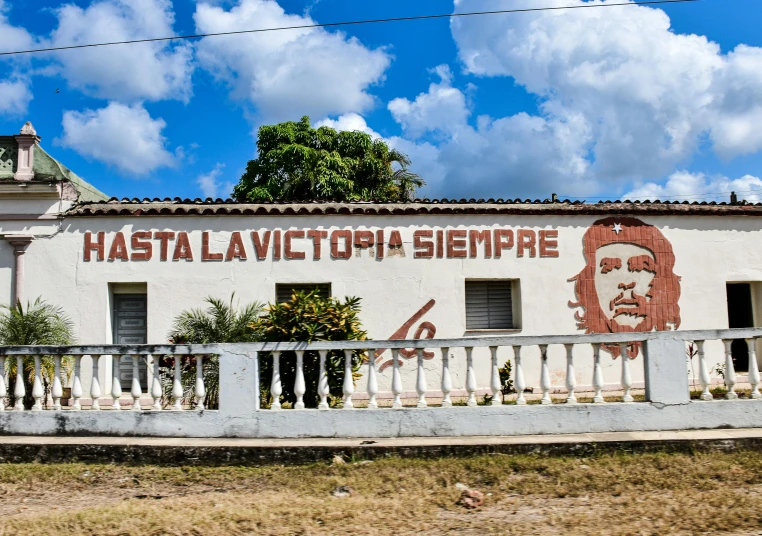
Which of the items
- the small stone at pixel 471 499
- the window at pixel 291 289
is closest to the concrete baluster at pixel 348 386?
the small stone at pixel 471 499

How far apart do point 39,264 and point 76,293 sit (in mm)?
739

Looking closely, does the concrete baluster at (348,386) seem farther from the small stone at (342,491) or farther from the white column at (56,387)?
the white column at (56,387)

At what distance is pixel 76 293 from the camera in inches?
397

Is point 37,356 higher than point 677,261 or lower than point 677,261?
lower

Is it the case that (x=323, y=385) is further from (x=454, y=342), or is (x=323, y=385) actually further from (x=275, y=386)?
(x=454, y=342)

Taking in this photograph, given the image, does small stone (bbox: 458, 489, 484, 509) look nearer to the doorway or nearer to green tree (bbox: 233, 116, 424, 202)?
the doorway

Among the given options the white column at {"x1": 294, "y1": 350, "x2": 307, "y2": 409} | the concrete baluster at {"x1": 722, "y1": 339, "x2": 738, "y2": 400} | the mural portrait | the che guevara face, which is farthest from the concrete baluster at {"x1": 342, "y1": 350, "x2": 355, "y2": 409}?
the che guevara face

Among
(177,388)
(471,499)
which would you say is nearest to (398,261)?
(177,388)

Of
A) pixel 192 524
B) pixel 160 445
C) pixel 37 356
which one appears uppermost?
pixel 37 356

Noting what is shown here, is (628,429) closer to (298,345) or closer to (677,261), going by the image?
(298,345)

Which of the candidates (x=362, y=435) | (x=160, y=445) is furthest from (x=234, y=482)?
(x=362, y=435)

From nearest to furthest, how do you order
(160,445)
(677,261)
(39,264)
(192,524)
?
(192,524) → (160,445) → (39,264) → (677,261)

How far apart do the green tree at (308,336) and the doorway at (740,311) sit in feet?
28.0

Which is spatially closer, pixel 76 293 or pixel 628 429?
pixel 628 429
